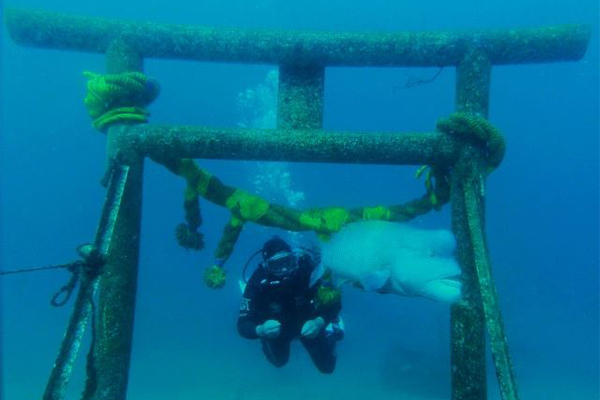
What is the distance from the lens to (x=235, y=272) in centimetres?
3953

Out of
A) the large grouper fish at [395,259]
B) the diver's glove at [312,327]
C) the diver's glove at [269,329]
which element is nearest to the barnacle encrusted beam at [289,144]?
the large grouper fish at [395,259]

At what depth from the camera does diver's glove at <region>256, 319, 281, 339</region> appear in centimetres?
464

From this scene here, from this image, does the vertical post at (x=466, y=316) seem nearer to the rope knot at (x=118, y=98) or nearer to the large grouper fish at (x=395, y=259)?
the large grouper fish at (x=395, y=259)

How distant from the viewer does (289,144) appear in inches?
140

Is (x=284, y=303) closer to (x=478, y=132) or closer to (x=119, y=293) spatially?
(x=119, y=293)

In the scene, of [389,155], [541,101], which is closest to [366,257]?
[389,155]

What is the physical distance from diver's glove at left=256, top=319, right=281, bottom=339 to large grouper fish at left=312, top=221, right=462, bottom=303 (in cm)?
99

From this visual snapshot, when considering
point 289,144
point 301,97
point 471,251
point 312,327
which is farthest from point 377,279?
point 312,327

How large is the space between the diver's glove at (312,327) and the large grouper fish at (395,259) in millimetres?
1071

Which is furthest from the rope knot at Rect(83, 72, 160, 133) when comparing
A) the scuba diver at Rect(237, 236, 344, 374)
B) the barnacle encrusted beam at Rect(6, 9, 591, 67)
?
the scuba diver at Rect(237, 236, 344, 374)

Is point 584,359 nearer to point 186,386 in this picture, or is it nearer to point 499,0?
point 186,386

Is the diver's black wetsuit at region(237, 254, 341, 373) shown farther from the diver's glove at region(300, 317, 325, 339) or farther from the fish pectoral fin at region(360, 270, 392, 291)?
the fish pectoral fin at region(360, 270, 392, 291)

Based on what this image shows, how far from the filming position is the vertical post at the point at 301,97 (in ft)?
13.1

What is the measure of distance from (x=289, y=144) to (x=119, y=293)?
4.88ft
